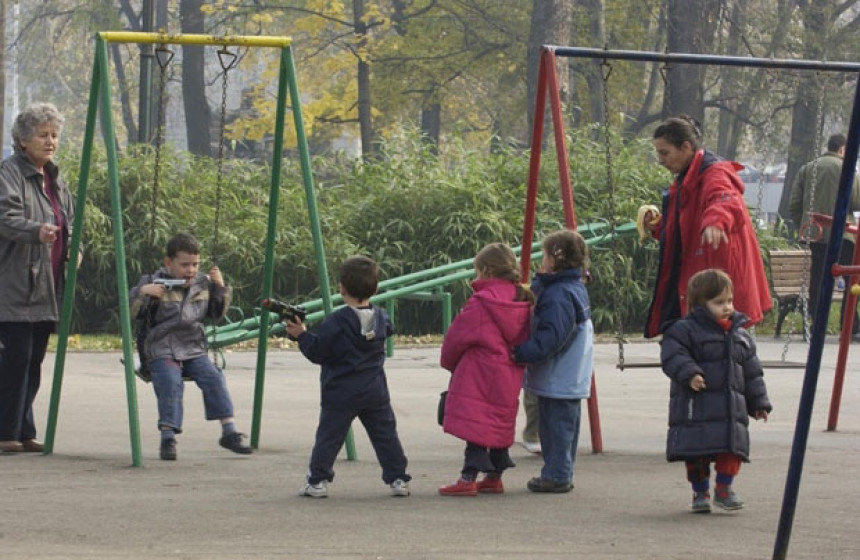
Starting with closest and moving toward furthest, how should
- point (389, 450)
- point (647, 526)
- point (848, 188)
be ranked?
1. point (848, 188)
2. point (647, 526)
3. point (389, 450)

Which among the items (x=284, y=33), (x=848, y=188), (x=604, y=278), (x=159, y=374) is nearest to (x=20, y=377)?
(x=159, y=374)

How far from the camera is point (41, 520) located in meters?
6.71

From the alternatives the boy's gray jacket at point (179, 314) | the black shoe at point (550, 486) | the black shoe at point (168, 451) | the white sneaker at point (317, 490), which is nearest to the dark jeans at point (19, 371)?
the boy's gray jacket at point (179, 314)

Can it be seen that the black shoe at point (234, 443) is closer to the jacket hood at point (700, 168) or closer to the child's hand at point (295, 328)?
the child's hand at point (295, 328)

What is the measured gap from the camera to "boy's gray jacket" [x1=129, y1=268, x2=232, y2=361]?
861 centimetres

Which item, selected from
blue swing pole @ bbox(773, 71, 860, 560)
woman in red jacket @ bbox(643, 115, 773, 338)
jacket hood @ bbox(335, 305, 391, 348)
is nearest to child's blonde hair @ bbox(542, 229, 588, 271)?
woman in red jacket @ bbox(643, 115, 773, 338)

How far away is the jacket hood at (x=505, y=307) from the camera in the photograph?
24.5 feet

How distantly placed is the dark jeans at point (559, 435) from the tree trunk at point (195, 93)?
3016 cm

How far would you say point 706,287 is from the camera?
7.02 meters

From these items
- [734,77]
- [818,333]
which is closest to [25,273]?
[818,333]

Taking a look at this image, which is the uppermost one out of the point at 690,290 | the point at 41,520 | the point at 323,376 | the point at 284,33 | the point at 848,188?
the point at 284,33

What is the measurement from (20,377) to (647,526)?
3.47 m

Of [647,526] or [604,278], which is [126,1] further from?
[647,526]

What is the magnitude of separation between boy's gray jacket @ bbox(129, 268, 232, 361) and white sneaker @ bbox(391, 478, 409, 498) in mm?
1615
